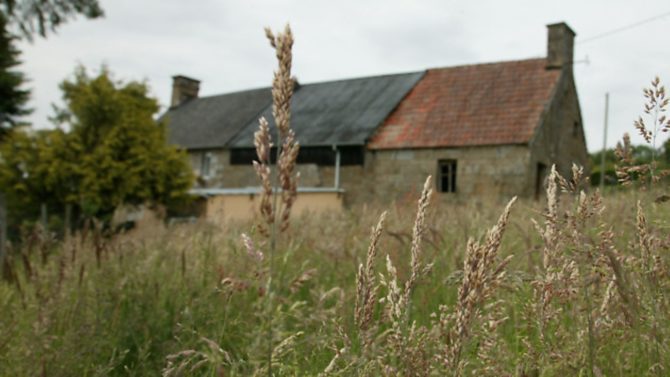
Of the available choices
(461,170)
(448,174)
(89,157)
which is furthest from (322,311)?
(448,174)

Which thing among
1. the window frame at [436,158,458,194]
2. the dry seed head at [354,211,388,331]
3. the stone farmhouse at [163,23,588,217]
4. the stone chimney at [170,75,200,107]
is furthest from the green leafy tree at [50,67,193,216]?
the dry seed head at [354,211,388,331]

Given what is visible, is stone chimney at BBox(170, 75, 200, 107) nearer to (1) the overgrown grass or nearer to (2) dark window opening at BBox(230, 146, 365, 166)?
(2) dark window opening at BBox(230, 146, 365, 166)

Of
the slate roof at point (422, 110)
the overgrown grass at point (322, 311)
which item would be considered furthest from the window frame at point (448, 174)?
the overgrown grass at point (322, 311)

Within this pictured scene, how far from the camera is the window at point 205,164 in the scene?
95.9 feet

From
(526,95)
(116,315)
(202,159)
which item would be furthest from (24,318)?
(202,159)

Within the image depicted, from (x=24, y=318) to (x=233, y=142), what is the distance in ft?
79.8

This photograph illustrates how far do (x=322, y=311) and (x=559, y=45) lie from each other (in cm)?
2307

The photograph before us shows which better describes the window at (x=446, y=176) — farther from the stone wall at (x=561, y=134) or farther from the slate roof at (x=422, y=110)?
the stone wall at (x=561, y=134)

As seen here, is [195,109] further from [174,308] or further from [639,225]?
[639,225]

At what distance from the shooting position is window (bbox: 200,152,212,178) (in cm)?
2922

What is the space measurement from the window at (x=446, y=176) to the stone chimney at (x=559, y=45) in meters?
5.34

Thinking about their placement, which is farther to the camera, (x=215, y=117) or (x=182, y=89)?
(x=182, y=89)

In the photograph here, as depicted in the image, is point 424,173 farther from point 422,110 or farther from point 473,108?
point 473,108

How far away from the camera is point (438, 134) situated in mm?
21875
